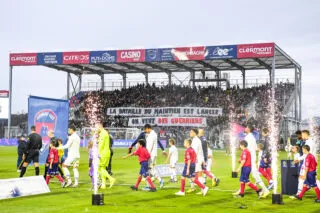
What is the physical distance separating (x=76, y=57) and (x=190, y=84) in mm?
15520

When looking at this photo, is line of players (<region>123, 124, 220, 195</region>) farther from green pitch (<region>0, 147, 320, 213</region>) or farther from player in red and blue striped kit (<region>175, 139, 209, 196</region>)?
green pitch (<region>0, 147, 320, 213</region>)

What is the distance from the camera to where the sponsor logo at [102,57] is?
56.4 m

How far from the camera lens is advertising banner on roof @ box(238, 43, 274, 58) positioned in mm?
48513

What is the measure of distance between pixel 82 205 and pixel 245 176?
15.5 feet

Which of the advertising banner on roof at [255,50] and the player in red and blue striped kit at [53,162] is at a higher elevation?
the advertising banner on roof at [255,50]

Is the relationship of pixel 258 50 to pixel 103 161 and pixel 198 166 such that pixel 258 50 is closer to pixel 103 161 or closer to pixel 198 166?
pixel 198 166

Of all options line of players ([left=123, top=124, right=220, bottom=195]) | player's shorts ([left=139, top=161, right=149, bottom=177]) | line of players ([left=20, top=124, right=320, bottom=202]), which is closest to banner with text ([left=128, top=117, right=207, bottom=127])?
line of players ([left=20, top=124, right=320, bottom=202])

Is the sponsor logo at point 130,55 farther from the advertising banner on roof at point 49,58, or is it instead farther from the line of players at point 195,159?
the line of players at point 195,159

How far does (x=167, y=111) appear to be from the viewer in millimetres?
59688

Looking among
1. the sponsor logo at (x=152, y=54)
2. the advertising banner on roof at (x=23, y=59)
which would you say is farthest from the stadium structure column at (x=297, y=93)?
the advertising banner on roof at (x=23, y=59)

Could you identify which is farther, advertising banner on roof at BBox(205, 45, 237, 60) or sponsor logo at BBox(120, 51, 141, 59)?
sponsor logo at BBox(120, 51, 141, 59)

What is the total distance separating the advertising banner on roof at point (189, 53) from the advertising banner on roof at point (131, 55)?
3.68 meters

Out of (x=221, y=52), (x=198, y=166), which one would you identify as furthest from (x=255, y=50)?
(x=198, y=166)

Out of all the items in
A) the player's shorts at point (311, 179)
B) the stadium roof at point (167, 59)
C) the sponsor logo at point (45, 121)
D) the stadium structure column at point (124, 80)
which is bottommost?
the player's shorts at point (311, 179)
